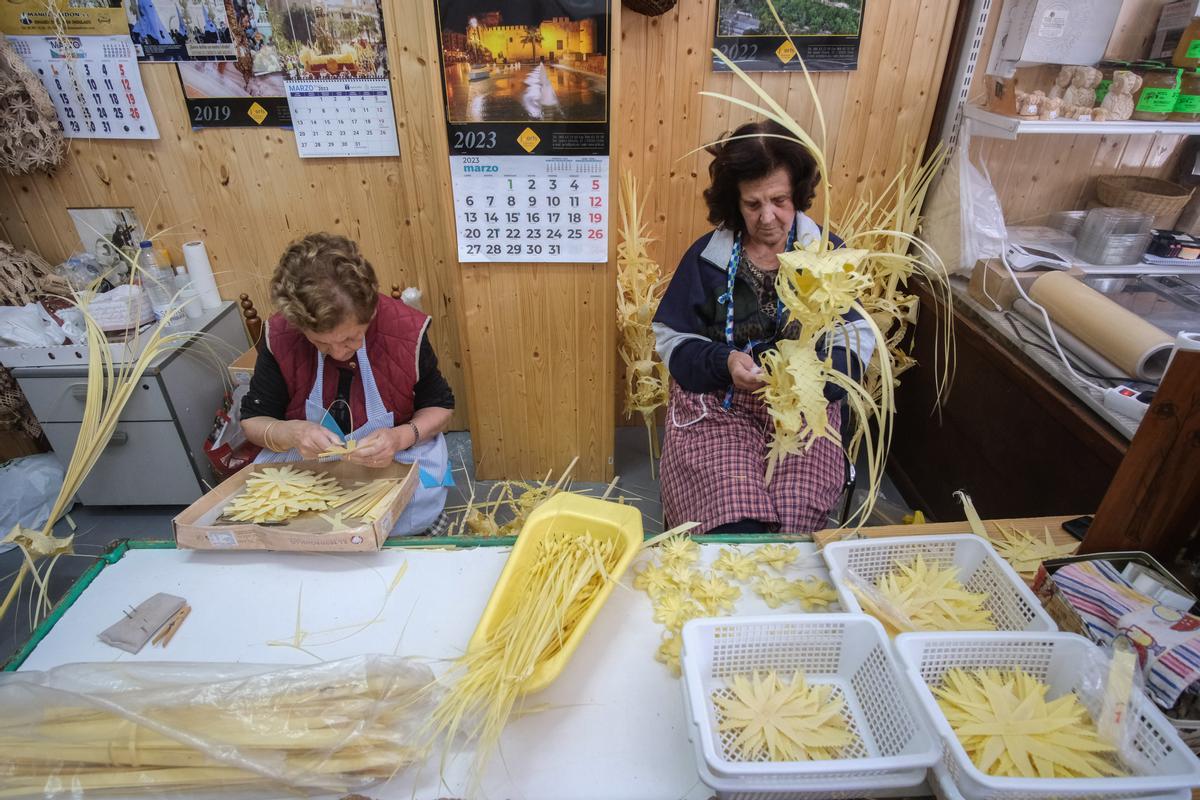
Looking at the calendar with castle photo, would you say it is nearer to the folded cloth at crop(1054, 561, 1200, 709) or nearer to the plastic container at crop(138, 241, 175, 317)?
the plastic container at crop(138, 241, 175, 317)

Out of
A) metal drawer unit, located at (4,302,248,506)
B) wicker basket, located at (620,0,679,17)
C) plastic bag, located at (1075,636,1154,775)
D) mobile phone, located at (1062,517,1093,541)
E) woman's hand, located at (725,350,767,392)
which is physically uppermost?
wicker basket, located at (620,0,679,17)

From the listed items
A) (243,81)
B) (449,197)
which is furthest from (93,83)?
(449,197)

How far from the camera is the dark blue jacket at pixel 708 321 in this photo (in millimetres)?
1704

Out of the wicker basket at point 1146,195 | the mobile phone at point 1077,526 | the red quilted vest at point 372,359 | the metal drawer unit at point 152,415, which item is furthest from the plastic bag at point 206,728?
the wicker basket at point 1146,195

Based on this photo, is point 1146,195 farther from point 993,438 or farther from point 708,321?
point 708,321

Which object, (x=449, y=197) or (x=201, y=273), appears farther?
(x=201, y=273)

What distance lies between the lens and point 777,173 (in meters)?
1.60

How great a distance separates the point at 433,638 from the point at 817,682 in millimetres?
653

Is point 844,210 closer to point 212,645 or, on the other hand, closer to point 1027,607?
point 1027,607

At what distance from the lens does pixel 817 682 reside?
100cm

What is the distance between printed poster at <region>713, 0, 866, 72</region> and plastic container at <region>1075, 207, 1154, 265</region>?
1.03 m

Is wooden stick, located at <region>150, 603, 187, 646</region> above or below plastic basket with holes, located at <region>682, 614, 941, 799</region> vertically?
below

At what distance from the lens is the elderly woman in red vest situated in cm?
154

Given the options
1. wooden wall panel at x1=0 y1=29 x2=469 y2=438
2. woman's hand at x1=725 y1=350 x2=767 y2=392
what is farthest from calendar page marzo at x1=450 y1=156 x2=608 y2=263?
woman's hand at x1=725 y1=350 x2=767 y2=392
